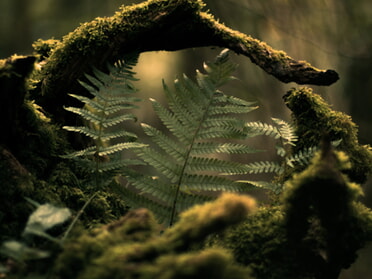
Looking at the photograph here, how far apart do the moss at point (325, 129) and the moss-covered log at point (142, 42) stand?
220mm

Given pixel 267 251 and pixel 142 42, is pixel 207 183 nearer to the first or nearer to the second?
pixel 267 251

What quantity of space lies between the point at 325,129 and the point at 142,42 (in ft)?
3.21

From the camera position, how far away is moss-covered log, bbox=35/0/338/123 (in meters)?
1.70

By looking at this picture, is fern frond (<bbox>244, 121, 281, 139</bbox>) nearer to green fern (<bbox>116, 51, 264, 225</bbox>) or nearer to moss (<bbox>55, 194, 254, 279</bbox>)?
green fern (<bbox>116, 51, 264, 225</bbox>)

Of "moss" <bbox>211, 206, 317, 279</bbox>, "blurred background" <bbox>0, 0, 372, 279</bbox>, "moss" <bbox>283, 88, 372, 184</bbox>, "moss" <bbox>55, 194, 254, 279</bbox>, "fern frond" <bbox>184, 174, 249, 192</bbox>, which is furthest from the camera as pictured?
"blurred background" <bbox>0, 0, 372, 279</bbox>

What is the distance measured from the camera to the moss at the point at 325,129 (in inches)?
65.7

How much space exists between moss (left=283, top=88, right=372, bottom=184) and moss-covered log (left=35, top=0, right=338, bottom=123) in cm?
22

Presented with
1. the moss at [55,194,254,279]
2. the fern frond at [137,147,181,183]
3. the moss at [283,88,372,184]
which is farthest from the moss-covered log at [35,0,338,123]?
A: the moss at [55,194,254,279]

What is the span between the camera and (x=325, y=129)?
172cm

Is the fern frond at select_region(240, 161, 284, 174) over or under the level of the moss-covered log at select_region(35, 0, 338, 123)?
under

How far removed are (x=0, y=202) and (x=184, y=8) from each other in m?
1.17

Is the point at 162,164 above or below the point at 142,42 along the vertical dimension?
below

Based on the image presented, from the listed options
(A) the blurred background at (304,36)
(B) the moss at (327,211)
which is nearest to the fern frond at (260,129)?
(B) the moss at (327,211)

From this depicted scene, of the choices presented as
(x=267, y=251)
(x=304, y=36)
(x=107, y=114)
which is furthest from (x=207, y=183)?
(x=304, y=36)
